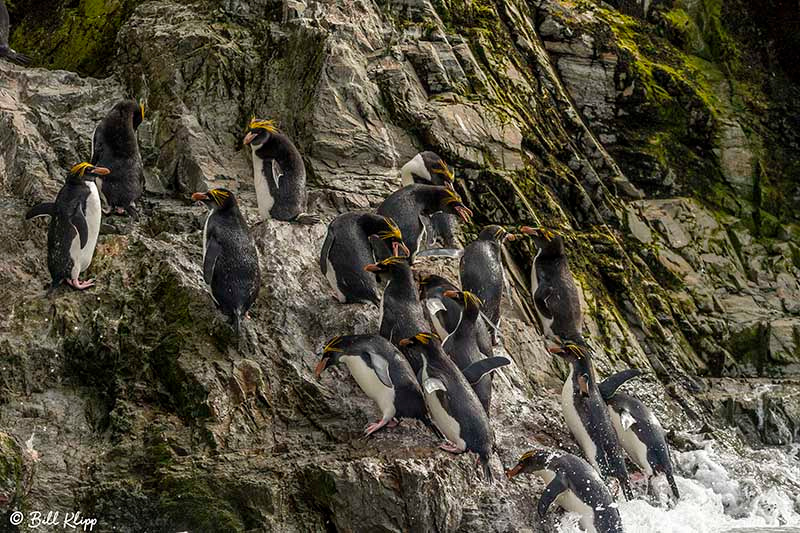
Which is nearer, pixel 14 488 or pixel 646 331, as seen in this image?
pixel 14 488

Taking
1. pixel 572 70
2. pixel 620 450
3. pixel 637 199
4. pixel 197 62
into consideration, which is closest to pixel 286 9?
pixel 197 62

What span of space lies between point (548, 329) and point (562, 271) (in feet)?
2.28

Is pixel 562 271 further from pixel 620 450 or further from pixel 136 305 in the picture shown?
pixel 136 305

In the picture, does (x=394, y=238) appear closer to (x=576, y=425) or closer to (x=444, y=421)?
(x=444, y=421)

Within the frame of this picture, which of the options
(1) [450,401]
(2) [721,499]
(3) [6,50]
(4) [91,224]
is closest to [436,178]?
(1) [450,401]

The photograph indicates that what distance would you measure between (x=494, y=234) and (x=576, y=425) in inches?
101

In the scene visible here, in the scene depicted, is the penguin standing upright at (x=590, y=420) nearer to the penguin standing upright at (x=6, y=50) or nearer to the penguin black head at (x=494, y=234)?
the penguin black head at (x=494, y=234)

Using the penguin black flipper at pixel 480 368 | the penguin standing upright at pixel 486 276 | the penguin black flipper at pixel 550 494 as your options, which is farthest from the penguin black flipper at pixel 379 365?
the penguin standing upright at pixel 486 276

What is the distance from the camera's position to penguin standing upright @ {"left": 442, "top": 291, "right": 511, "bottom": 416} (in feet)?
33.3

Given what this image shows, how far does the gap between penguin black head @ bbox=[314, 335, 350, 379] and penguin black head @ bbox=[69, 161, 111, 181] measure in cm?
294

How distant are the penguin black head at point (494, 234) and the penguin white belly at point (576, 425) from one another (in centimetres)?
194

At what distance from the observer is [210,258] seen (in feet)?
32.2

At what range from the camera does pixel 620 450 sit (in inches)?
404

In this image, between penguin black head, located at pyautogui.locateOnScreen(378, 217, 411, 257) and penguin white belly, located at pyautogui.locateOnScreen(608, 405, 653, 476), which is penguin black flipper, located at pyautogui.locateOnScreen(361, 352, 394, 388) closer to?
penguin black head, located at pyautogui.locateOnScreen(378, 217, 411, 257)
